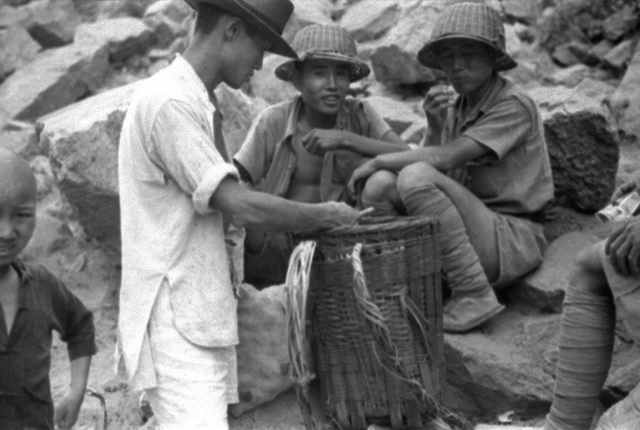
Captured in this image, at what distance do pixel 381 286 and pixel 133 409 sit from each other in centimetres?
155

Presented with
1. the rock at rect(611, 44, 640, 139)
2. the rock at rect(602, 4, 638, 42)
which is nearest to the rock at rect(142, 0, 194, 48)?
the rock at rect(602, 4, 638, 42)

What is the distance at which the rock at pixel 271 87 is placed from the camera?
7883mm

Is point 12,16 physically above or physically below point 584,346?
above

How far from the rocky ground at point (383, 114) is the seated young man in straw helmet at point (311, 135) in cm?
A: 74

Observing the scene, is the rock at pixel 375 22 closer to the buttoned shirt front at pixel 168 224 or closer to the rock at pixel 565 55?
the rock at pixel 565 55

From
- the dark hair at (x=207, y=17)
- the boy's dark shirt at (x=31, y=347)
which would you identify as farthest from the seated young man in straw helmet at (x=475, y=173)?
the boy's dark shirt at (x=31, y=347)

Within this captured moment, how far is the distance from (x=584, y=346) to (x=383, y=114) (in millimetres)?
3221

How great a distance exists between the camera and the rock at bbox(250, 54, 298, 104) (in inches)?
310

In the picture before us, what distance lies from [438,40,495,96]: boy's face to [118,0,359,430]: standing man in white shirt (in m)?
1.65

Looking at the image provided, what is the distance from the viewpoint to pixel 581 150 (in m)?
5.92

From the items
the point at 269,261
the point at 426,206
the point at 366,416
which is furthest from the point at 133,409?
the point at 426,206

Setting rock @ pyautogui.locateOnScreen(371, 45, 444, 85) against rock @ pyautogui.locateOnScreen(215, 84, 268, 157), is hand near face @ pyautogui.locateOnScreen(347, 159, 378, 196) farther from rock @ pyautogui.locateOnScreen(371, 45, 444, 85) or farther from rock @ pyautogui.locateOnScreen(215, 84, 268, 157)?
rock @ pyautogui.locateOnScreen(371, 45, 444, 85)

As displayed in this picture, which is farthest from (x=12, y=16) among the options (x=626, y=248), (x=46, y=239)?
(x=626, y=248)

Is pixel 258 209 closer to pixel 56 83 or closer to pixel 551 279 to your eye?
pixel 551 279
